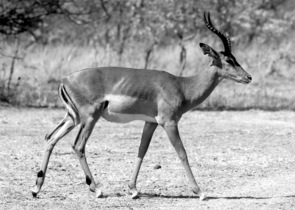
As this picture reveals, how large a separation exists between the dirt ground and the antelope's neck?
1101 mm

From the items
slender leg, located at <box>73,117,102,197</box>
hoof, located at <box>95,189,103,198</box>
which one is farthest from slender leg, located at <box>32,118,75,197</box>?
hoof, located at <box>95,189,103,198</box>

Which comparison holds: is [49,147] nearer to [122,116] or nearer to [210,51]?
[122,116]

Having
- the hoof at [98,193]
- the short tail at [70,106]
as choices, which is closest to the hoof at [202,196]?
the hoof at [98,193]

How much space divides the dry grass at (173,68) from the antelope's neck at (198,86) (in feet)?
25.8

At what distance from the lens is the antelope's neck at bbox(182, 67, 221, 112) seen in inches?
375

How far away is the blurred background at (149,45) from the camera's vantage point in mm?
18094

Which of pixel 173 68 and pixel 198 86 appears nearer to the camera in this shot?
pixel 198 86

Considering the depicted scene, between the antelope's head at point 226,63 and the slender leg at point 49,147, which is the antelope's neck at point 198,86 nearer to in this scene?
the antelope's head at point 226,63

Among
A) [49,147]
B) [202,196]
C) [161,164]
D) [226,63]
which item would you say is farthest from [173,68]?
[202,196]

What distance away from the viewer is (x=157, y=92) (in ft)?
30.4

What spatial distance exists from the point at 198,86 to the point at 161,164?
6.49 feet

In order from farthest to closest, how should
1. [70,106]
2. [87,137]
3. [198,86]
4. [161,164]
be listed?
[161,164], [198,86], [70,106], [87,137]

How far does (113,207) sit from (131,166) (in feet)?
8.11

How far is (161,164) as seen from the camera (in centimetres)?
1119
